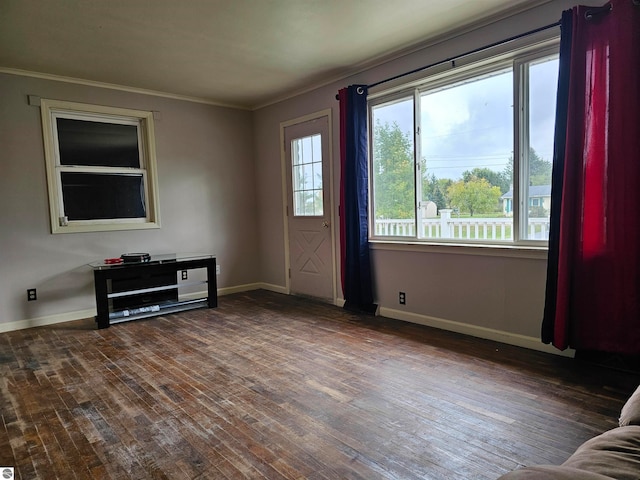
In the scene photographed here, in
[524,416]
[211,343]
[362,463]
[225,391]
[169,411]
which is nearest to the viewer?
[362,463]

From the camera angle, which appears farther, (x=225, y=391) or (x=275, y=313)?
(x=275, y=313)

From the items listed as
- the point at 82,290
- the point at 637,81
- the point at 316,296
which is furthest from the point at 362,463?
the point at 82,290

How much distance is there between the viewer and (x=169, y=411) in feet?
7.35

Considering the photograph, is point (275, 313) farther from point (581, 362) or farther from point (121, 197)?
point (581, 362)

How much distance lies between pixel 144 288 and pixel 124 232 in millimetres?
703

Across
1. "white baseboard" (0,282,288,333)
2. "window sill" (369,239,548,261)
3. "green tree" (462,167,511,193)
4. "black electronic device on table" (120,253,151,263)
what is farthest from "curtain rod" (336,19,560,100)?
"white baseboard" (0,282,288,333)

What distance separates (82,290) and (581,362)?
4.74 m

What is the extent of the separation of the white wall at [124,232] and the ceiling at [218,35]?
1.48ft

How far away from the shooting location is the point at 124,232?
464 cm

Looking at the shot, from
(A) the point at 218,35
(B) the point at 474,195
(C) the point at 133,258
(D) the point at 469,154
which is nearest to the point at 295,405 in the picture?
(B) the point at 474,195

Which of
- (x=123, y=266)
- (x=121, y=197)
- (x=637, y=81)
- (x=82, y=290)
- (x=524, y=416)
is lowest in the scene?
(x=524, y=416)

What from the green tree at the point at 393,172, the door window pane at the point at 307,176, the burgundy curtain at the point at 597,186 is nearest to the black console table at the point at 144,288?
the door window pane at the point at 307,176

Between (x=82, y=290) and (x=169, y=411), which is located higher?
(x=82, y=290)

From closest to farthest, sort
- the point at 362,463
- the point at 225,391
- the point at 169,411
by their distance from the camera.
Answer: the point at 362,463 < the point at 169,411 < the point at 225,391
